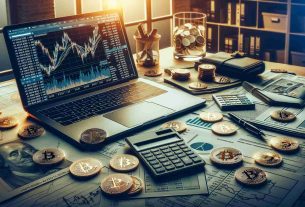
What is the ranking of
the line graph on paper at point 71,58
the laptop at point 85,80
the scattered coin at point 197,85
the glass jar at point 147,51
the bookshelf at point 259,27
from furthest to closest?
the bookshelf at point 259,27 < the glass jar at point 147,51 < the scattered coin at point 197,85 < the line graph on paper at point 71,58 < the laptop at point 85,80

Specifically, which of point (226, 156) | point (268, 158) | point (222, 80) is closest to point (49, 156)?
point (226, 156)

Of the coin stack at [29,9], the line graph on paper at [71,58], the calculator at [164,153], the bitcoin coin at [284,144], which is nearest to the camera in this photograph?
the calculator at [164,153]

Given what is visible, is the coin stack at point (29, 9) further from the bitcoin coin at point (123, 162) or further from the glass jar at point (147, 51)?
the bitcoin coin at point (123, 162)

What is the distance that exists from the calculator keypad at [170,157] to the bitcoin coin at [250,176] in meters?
0.11

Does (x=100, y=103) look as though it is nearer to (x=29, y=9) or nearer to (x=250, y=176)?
(x=250, y=176)

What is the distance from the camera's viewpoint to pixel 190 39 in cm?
210

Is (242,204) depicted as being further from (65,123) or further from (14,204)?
(65,123)

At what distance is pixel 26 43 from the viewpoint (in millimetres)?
1547

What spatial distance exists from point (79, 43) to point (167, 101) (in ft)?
1.32

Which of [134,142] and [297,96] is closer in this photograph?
[134,142]

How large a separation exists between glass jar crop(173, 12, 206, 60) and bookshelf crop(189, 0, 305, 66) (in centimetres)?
195

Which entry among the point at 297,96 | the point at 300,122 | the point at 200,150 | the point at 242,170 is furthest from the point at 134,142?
the point at 297,96

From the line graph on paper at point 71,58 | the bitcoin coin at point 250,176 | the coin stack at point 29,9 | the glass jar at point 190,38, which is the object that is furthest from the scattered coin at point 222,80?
the coin stack at point 29,9

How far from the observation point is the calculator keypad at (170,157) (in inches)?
44.4
